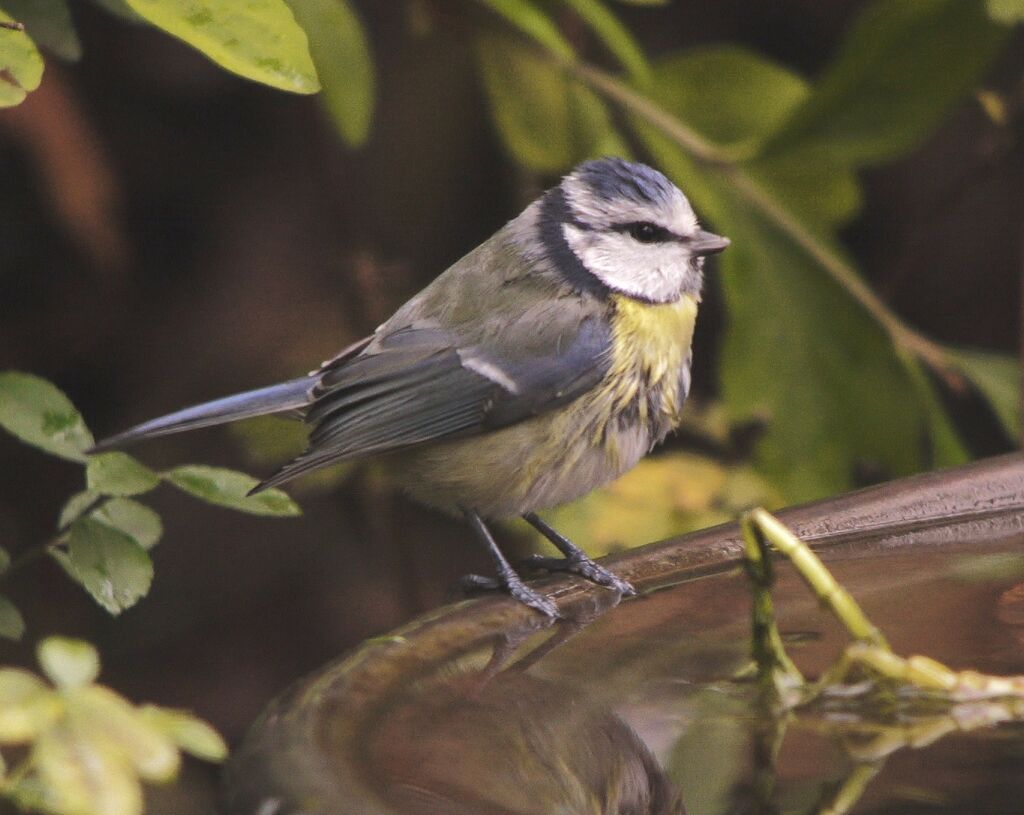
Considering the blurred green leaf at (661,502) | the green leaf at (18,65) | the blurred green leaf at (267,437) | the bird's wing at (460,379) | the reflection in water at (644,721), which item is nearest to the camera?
the reflection in water at (644,721)

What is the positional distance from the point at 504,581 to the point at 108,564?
576 millimetres

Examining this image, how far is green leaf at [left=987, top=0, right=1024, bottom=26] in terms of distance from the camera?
6.85 ft

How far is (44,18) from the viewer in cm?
182

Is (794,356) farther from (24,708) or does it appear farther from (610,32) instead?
(24,708)

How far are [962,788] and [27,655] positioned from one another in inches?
106

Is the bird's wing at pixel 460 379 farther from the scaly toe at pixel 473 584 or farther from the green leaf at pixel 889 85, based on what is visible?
A: the green leaf at pixel 889 85

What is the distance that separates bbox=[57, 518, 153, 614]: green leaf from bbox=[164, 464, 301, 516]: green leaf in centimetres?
8

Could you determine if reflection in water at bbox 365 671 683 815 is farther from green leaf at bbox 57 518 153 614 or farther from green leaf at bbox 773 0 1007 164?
green leaf at bbox 773 0 1007 164

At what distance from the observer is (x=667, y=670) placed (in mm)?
1330

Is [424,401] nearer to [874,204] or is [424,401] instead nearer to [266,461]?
[266,461]

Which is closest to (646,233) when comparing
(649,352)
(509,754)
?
(649,352)

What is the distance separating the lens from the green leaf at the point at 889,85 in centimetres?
268

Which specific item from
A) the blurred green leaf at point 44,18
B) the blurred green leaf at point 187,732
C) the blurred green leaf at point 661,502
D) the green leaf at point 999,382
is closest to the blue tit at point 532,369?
the blurred green leaf at point 661,502

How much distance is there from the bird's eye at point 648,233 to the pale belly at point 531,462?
0.96ft
